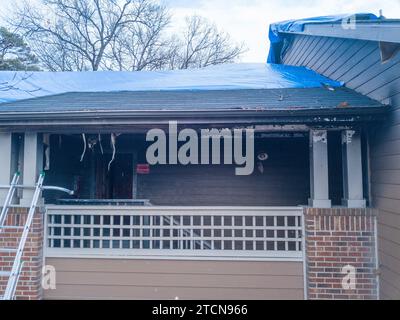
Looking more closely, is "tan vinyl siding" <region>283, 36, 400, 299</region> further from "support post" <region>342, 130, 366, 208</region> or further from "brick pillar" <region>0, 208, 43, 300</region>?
"brick pillar" <region>0, 208, 43, 300</region>

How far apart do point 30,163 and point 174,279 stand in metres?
2.53

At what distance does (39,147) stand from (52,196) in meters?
1.91

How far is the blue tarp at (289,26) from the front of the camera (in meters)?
3.60

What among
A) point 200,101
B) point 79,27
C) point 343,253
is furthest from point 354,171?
point 79,27

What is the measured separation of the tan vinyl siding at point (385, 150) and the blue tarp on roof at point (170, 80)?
28.8 inches

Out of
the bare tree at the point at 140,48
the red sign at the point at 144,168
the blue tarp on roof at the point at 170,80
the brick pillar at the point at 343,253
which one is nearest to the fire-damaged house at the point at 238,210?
the brick pillar at the point at 343,253

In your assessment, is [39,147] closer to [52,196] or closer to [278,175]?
[52,196]

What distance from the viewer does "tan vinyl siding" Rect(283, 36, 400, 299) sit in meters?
3.21

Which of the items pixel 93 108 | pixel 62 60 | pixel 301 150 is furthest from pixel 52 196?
pixel 62 60

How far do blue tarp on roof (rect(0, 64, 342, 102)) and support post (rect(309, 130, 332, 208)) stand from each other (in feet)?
5.09

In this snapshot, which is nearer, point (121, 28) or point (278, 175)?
point (278, 175)

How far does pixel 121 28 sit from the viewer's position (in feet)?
53.9

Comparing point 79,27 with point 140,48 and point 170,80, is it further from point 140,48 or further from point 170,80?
point 170,80

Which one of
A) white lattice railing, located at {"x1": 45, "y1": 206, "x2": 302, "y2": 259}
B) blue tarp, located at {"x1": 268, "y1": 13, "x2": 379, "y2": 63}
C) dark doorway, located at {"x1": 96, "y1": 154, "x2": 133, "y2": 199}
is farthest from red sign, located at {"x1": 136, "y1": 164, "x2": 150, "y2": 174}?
blue tarp, located at {"x1": 268, "y1": 13, "x2": 379, "y2": 63}
